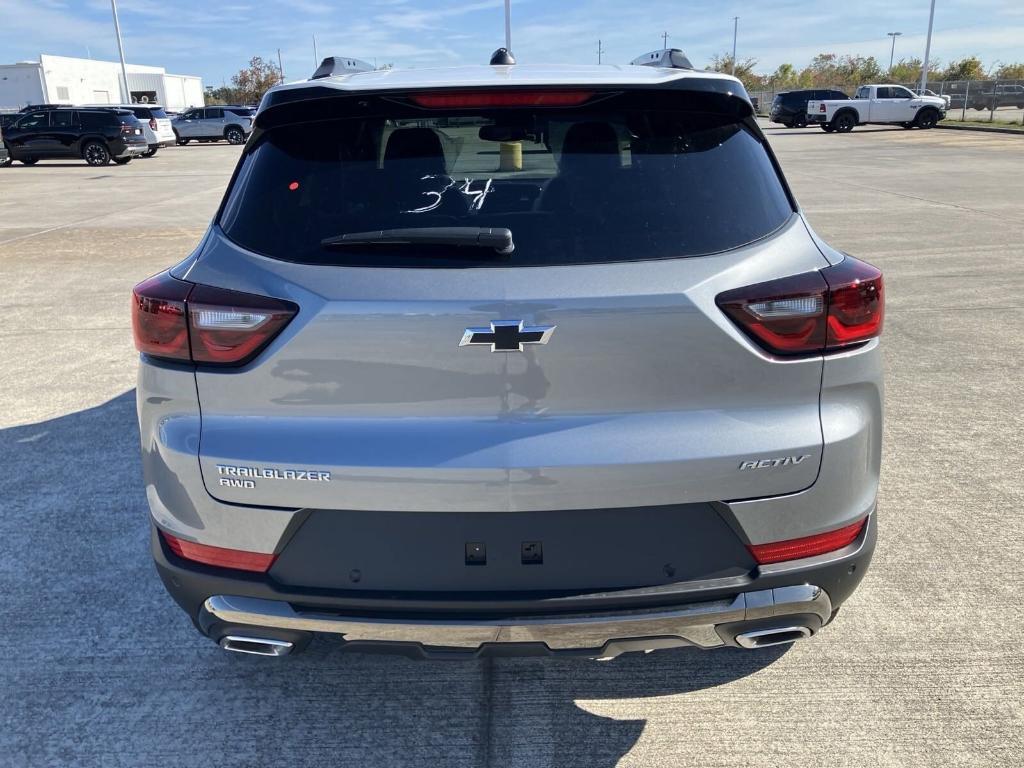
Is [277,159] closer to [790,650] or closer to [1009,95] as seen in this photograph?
[790,650]

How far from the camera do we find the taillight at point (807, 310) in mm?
1969

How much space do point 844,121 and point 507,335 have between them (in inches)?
1591

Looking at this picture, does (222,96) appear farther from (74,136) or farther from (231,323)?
(231,323)

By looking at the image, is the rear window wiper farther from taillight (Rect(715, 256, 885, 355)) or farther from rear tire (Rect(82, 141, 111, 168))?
rear tire (Rect(82, 141, 111, 168))

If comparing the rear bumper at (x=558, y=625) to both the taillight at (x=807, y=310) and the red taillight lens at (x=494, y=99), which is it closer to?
the taillight at (x=807, y=310)

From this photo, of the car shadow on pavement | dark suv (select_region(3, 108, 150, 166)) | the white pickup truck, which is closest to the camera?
the car shadow on pavement

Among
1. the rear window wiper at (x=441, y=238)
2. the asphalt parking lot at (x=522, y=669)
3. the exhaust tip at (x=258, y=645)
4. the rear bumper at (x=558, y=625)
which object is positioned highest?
the rear window wiper at (x=441, y=238)

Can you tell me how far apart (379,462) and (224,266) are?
2.04 ft

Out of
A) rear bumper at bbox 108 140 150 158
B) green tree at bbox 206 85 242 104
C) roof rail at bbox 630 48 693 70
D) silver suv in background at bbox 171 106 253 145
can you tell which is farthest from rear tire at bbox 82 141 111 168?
green tree at bbox 206 85 242 104

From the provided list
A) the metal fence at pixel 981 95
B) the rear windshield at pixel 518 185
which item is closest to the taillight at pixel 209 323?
the rear windshield at pixel 518 185

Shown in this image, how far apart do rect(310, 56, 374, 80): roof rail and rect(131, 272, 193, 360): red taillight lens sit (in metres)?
1.06

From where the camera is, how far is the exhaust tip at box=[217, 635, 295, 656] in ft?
7.02

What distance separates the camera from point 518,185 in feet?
7.06

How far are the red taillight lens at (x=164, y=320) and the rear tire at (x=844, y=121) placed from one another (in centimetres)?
4010
